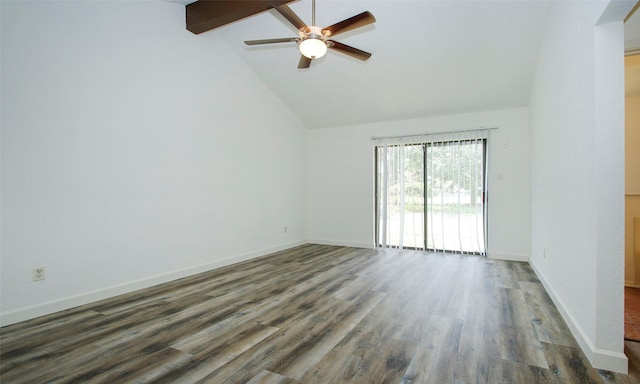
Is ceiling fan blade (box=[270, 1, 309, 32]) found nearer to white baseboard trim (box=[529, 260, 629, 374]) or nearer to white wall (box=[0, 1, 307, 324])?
white wall (box=[0, 1, 307, 324])

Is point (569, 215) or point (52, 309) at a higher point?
point (569, 215)

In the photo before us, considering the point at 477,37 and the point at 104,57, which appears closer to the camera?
the point at 104,57

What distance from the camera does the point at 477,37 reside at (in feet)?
11.9

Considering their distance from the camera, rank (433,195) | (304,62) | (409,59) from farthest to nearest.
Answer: (433,195)
(409,59)
(304,62)

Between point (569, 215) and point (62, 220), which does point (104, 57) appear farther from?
point (569, 215)

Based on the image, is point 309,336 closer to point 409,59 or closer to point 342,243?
point 409,59

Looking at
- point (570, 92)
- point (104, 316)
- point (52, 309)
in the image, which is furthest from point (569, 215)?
point (52, 309)

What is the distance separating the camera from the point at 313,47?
2713 millimetres

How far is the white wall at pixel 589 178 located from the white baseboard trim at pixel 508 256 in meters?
2.02

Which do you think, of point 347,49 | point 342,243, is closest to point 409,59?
point 347,49

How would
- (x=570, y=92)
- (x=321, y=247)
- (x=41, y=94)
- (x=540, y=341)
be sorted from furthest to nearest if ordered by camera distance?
(x=321, y=247), (x=41, y=94), (x=570, y=92), (x=540, y=341)

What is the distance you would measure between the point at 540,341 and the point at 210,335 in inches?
92.9

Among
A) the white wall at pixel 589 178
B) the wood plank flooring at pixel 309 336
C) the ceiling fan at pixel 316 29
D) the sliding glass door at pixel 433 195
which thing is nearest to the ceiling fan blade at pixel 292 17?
the ceiling fan at pixel 316 29

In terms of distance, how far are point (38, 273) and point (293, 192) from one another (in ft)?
12.8
